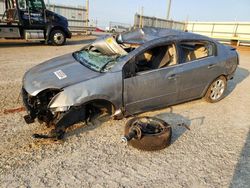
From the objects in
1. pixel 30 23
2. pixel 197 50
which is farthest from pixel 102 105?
pixel 30 23

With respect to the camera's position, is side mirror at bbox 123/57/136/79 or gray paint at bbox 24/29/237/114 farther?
side mirror at bbox 123/57/136/79

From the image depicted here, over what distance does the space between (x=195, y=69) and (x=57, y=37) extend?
34.0ft

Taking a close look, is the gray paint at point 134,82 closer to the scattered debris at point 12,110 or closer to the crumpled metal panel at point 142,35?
the crumpled metal panel at point 142,35

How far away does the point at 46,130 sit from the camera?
3576mm

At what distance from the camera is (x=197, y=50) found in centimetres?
495

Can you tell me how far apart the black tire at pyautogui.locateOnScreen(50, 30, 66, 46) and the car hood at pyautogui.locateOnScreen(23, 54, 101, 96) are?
944cm

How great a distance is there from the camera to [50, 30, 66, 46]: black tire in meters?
12.8

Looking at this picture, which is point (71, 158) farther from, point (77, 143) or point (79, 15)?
point (79, 15)

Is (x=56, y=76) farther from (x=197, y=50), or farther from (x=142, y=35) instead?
(x=197, y=50)

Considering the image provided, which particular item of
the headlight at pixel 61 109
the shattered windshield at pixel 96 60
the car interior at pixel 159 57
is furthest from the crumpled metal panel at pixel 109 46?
the headlight at pixel 61 109

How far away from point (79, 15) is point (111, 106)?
17305 mm

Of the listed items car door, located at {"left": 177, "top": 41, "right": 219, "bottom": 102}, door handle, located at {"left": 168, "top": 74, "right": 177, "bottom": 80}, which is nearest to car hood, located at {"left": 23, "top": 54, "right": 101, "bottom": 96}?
door handle, located at {"left": 168, "top": 74, "right": 177, "bottom": 80}

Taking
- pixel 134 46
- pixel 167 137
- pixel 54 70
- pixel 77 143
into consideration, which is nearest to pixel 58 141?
pixel 77 143

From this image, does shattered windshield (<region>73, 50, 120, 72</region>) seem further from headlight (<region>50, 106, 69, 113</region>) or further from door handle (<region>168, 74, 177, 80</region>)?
door handle (<region>168, 74, 177, 80</region>)
